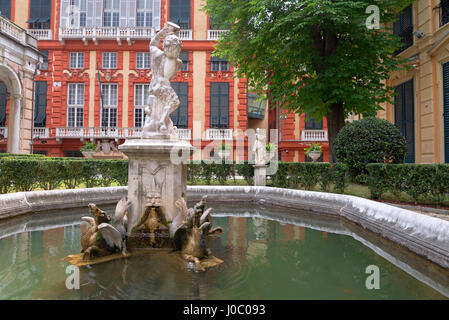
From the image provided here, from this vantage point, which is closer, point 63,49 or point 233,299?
point 233,299

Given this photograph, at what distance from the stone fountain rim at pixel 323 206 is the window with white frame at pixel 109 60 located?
1844 centimetres

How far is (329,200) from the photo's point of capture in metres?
5.75

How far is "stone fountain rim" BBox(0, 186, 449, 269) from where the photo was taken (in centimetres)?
303

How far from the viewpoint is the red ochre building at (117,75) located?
2153 cm

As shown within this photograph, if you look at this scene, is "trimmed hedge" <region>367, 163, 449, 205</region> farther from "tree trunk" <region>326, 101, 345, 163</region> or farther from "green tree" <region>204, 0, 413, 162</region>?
"tree trunk" <region>326, 101, 345, 163</region>

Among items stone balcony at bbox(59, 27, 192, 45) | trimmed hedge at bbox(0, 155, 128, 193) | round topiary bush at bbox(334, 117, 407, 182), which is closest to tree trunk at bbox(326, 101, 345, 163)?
round topiary bush at bbox(334, 117, 407, 182)

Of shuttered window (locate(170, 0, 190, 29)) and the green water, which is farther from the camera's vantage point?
shuttered window (locate(170, 0, 190, 29))

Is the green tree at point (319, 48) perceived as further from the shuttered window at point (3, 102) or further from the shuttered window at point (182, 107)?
the shuttered window at point (3, 102)

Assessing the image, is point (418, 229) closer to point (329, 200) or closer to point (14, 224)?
point (329, 200)

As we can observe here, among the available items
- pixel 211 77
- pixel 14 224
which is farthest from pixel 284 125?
pixel 14 224

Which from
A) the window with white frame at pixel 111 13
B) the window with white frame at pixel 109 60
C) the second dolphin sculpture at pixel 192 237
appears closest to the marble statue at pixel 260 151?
the second dolphin sculpture at pixel 192 237

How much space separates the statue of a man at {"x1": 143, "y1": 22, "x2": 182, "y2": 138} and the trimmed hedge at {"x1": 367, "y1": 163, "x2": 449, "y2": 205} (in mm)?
5717

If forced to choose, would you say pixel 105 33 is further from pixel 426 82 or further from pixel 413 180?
pixel 413 180
